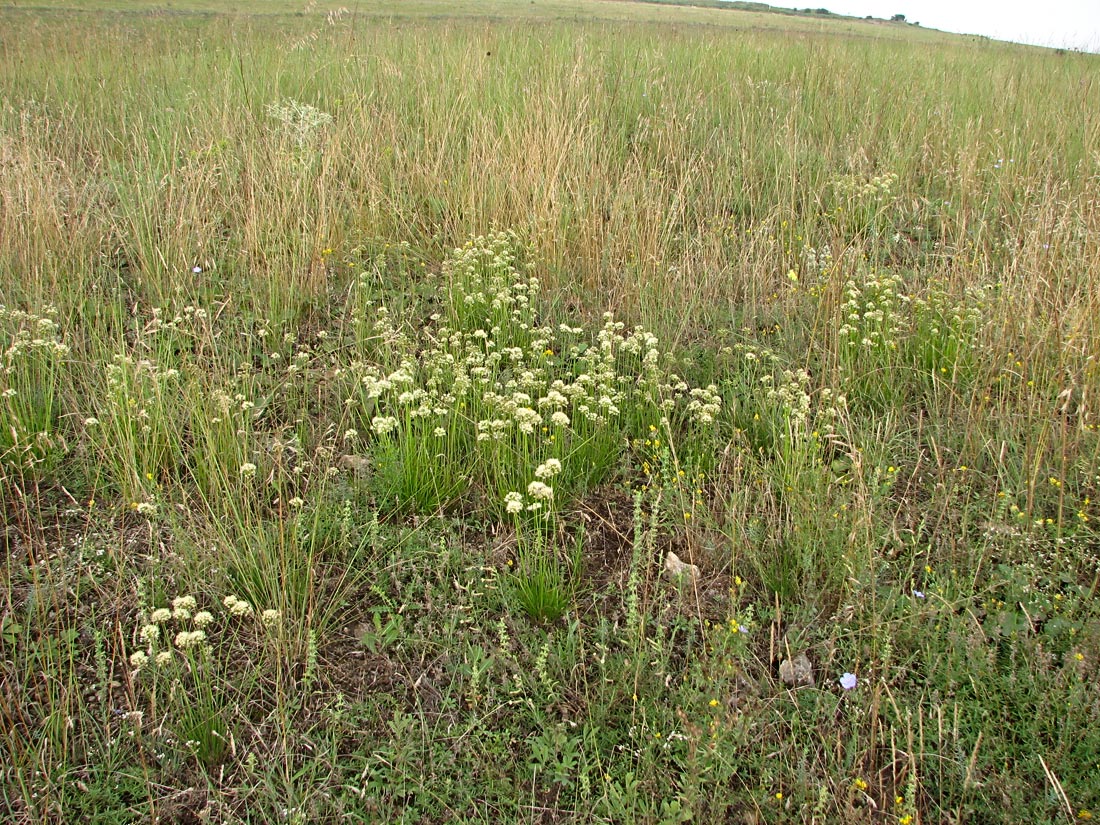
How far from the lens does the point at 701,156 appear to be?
541 centimetres

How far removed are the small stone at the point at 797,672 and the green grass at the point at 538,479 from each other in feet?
0.14

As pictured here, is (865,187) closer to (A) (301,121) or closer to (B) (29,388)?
(A) (301,121)

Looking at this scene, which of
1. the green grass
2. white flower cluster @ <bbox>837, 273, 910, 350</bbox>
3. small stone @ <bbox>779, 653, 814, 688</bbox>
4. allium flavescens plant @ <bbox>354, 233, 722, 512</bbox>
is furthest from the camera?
white flower cluster @ <bbox>837, 273, 910, 350</bbox>

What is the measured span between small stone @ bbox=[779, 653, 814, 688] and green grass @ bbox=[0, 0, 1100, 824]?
43mm

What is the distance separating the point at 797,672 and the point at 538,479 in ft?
3.69

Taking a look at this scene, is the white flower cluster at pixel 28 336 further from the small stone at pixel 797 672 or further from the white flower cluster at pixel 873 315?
the white flower cluster at pixel 873 315

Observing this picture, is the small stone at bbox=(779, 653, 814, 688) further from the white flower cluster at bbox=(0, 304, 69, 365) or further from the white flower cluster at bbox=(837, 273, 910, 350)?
the white flower cluster at bbox=(0, 304, 69, 365)

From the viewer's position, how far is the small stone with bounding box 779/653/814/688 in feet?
7.29

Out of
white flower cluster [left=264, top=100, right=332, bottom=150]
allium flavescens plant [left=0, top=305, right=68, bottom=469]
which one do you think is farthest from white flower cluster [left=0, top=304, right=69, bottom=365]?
white flower cluster [left=264, top=100, right=332, bottom=150]

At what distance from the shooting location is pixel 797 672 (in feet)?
7.34

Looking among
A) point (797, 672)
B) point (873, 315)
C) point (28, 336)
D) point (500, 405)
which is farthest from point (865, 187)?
point (28, 336)

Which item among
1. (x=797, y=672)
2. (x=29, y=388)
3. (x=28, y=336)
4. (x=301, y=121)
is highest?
(x=301, y=121)

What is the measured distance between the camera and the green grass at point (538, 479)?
1976 millimetres

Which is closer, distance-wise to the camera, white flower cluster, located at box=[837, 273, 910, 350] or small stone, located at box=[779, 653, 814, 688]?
small stone, located at box=[779, 653, 814, 688]
